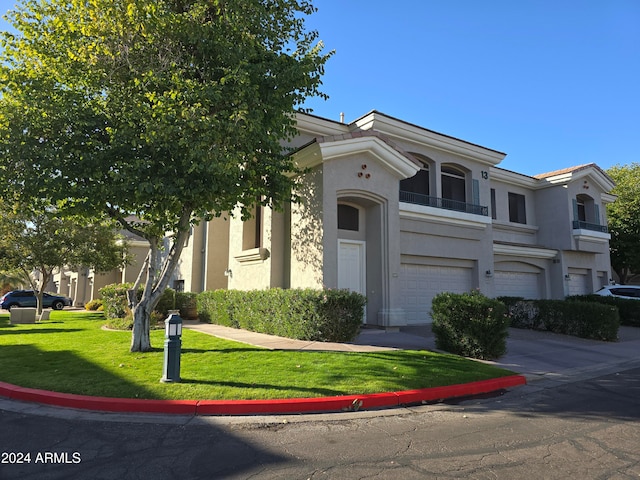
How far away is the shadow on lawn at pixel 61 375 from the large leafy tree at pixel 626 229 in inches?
1233

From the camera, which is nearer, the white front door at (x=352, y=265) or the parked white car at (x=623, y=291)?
the white front door at (x=352, y=265)

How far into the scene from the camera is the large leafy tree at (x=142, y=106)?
8305 mm

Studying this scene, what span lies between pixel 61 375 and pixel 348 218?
9.66 metres

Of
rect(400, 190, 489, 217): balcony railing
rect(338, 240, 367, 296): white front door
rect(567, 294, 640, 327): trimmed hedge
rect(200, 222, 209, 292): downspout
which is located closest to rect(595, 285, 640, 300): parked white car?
rect(567, 294, 640, 327): trimmed hedge

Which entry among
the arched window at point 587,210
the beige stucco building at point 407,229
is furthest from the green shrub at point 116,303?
the arched window at point 587,210

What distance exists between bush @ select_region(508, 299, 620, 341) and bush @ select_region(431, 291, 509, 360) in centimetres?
631

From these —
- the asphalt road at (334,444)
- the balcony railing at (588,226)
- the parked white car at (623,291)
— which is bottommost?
the asphalt road at (334,444)

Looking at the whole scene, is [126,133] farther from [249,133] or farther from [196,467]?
[196,467]

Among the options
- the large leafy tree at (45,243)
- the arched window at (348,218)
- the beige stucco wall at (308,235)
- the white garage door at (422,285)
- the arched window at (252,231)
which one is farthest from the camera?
the large leafy tree at (45,243)

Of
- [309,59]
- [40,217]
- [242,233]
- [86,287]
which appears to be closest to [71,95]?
[309,59]

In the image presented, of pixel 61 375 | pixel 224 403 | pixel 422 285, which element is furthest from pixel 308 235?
pixel 224 403

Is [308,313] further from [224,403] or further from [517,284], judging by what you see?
[517,284]

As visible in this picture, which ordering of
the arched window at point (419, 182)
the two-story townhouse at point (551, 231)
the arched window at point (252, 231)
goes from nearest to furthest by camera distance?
the arched window at point (252, 231), the arched window at point (419, 182), the two-story townhouse at point (551, 231)

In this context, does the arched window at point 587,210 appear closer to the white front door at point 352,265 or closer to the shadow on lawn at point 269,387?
the white front door at point 352,265
